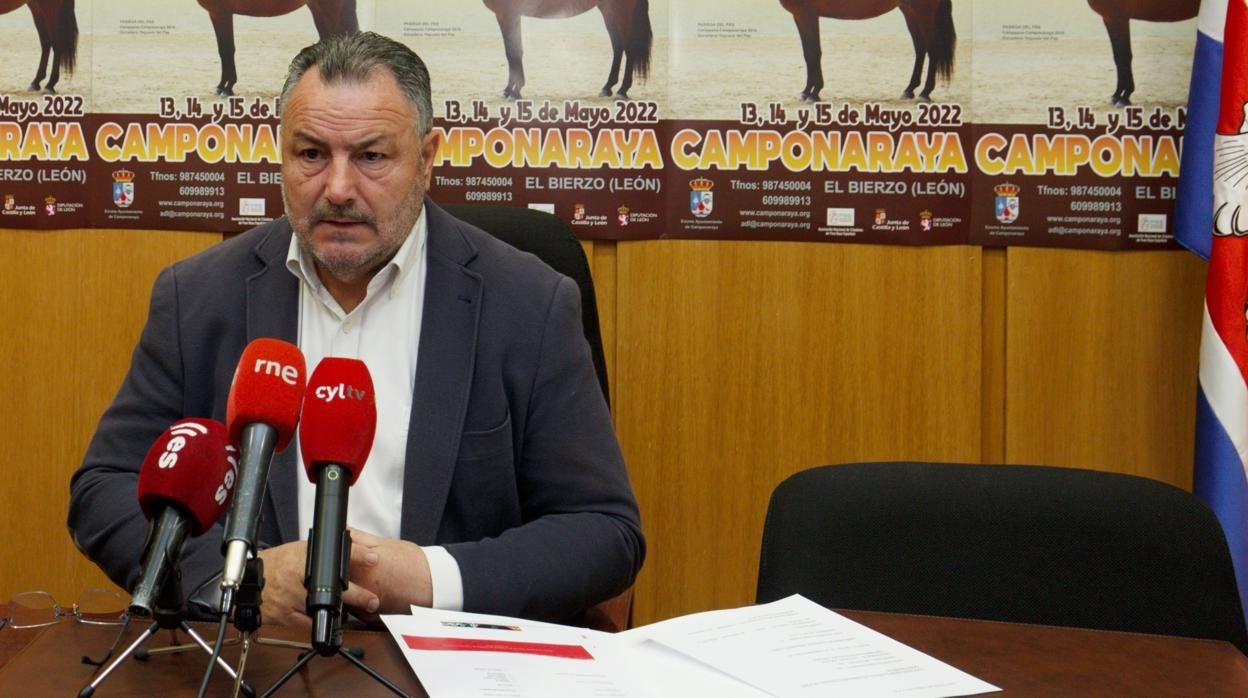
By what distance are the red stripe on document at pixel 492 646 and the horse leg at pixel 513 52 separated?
2.30 meters

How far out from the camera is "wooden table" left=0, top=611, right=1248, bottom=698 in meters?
→ 1.24

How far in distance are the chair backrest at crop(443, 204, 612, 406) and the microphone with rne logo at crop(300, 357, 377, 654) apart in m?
1.34

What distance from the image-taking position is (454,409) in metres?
2.10

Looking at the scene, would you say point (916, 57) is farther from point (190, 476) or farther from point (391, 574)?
point (190, 476)

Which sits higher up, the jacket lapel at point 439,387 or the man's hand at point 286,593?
the jacket lapel at point 439,387

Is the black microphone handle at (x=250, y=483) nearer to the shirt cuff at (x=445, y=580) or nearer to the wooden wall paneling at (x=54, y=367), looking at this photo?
the shirt cuff at (x=445, y=580)

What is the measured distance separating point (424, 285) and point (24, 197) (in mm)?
1891

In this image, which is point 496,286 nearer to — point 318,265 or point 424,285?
point 424,285

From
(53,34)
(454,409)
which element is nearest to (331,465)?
(454,409)

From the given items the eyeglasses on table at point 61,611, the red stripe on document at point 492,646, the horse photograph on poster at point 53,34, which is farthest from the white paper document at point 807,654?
the horse photograph on poster at point 53,34

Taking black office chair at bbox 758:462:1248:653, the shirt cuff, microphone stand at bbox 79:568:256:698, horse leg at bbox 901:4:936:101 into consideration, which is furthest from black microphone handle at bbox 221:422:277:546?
horse leg at bbox 901:4:936:101

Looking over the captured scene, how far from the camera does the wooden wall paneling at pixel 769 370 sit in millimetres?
3482

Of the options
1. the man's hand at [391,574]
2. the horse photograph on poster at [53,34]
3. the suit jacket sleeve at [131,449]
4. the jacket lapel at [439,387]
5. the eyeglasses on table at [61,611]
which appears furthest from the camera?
the horse photograph on poster at [53,34]

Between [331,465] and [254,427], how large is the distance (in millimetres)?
75
